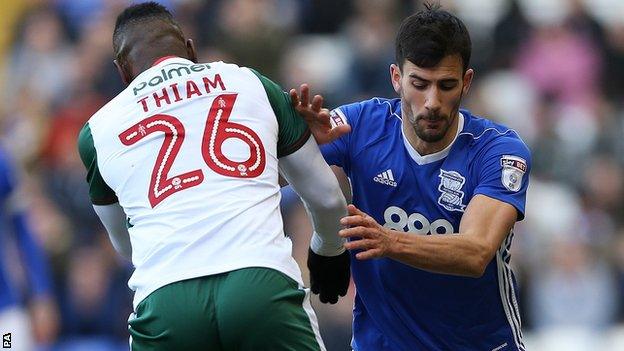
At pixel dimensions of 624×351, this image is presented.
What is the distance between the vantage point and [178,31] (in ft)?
18.9

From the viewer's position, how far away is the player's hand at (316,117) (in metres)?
5.55

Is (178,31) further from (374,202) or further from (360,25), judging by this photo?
(360,25)

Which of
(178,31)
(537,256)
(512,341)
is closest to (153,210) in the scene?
(178,31)

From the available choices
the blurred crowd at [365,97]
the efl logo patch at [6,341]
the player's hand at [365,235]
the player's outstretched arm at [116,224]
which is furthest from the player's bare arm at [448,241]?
the blurred crowd at [365,97]

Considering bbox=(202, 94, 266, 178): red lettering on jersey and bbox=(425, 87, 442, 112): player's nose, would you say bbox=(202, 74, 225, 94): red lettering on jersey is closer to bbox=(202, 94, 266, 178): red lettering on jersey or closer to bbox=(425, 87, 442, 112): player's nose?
bbox=(202, 94, 266, 178): red lettering on jersey

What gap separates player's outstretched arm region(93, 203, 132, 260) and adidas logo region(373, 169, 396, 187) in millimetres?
1225

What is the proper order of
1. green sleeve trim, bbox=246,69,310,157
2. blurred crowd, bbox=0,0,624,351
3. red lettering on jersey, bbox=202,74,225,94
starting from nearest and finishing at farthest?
red lettering on jersey, bbox=202,74,225,94, green sleeve trim, bbox=246,69,310,157, blurred crowd, bbox=0,0,624,351

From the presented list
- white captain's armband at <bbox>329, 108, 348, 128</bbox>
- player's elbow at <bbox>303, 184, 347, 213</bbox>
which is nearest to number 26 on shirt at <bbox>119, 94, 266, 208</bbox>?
player's elbow at <bbox>303, 184, 347, 213</bbox>

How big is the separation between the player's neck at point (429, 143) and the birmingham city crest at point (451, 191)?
12cm

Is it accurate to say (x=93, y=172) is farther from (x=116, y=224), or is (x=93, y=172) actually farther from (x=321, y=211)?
(x=321, y=211)

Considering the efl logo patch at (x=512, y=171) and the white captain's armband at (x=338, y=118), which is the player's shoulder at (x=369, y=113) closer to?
the white captain's armband at (x=338, y=118)

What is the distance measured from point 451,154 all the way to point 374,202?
1.41 ft

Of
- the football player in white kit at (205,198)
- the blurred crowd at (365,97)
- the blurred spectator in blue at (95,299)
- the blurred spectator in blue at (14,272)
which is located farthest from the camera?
the blurred crowd at (365,97)

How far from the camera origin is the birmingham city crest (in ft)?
20.0
